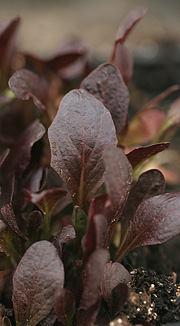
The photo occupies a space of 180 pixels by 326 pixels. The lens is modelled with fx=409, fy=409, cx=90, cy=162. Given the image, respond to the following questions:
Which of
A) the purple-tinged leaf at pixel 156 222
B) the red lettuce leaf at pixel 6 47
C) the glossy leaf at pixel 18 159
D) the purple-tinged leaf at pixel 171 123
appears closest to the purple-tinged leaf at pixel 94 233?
the purple-tinged leaf at pixel 156 222

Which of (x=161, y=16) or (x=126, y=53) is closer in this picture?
(x=126, y=53)

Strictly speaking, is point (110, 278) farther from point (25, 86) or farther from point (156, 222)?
point (25, 86)

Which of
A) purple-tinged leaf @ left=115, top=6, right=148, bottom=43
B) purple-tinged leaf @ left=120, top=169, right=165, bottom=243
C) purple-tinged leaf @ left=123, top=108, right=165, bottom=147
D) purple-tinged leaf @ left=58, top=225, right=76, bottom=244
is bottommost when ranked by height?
purple-tinged leaf @ left=123, top=108, right=165, bottom=147

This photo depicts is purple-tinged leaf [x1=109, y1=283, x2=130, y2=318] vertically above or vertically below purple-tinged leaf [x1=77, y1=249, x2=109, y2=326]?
below

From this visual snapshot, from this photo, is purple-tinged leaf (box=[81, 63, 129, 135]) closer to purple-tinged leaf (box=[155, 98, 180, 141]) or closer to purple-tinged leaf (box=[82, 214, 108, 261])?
purple-tinged leaf (box=[155, 98, 180, 141])

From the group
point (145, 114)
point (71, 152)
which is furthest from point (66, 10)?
point (71, 152)

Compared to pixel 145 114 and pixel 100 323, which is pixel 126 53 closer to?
pixel 145 114

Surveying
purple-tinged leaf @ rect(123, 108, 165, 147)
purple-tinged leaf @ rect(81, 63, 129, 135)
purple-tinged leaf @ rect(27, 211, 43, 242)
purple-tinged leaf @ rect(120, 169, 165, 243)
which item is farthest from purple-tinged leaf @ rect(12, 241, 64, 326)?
purple-tinged leaf @ rect(123, 108, 165, 147)

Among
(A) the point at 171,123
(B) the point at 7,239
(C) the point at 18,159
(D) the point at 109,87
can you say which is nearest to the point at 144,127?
(A) the point at 171,123
